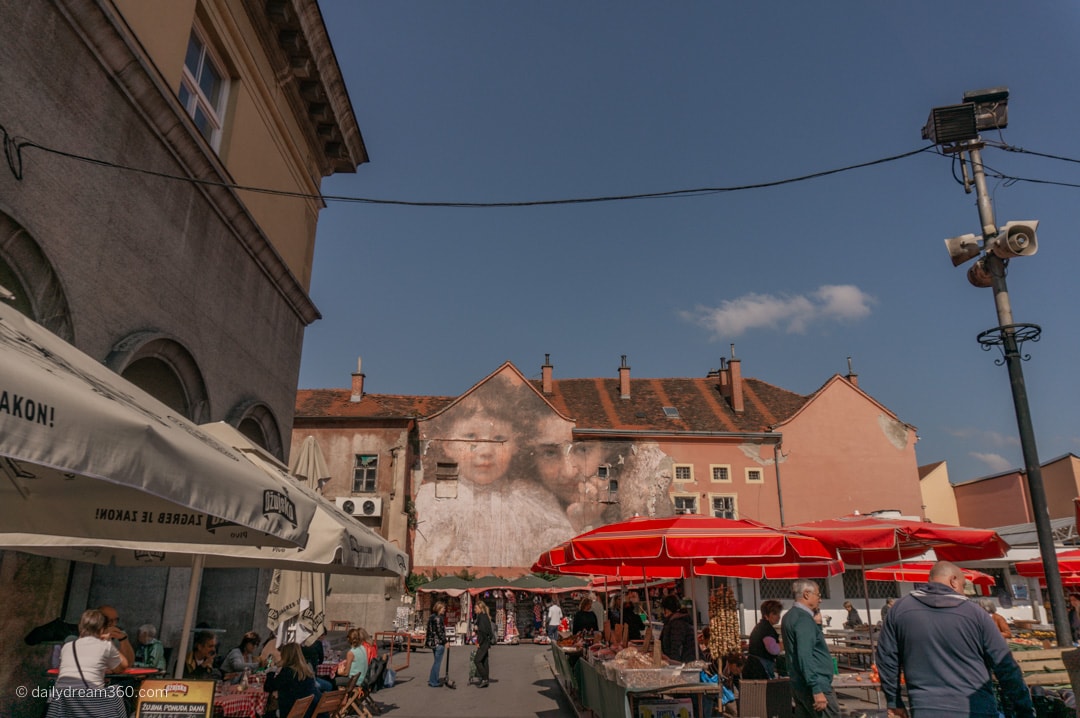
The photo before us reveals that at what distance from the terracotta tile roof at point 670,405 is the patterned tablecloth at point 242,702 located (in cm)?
2503

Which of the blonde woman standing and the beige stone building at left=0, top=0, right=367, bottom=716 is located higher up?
the beige stone building at left=0, top=0, right=367, bottom=716

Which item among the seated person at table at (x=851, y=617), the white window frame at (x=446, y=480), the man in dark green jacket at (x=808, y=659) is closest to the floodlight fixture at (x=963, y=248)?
the man in dark green jacket at (x=808, y=659)

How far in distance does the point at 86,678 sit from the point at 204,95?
8.75 meters

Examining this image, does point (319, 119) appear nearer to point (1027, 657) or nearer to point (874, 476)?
point (1027, 657)

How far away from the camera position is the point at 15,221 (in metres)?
6.34

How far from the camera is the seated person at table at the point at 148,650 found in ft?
27.6

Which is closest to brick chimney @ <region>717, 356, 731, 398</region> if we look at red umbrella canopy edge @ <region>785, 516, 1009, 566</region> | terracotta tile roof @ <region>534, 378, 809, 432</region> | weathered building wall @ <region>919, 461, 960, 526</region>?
terracotta tile roof @ <region>534, 378, 809, 432</region>

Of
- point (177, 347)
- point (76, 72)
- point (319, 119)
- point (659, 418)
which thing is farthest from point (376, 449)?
point (76, 72)

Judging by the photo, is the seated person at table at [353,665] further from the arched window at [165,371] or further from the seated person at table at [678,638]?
the seated person at table at [678,638]

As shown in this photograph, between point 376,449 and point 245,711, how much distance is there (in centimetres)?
2398

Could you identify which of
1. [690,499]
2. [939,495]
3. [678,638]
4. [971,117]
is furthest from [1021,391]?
[939,495]

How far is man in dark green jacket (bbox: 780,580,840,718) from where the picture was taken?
6.40m

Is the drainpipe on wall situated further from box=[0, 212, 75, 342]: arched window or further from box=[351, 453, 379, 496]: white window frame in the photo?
box=[0, 212, 75, 342]: arched window

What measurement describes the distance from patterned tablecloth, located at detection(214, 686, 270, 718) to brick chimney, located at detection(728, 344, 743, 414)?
99.5ft
